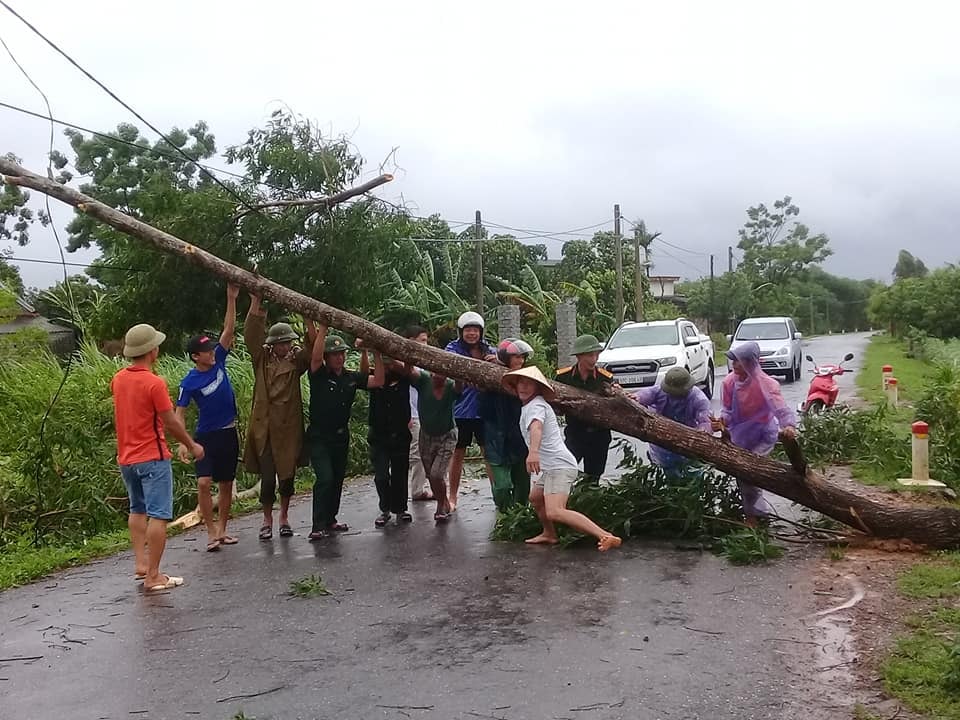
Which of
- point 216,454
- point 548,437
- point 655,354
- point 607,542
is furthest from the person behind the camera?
point 655,354

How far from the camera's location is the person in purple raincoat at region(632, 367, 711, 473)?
7777 mm

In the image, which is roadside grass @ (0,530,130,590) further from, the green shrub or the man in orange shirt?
the green shrub

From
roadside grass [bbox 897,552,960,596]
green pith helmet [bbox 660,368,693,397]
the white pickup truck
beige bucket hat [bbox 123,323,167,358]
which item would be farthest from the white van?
beige bucket hat [bbox 123,323,167,358]

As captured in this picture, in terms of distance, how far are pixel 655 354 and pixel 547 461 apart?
38.0 ft

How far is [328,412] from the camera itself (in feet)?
26.2

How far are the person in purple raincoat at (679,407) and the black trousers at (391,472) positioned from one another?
85.8 inches

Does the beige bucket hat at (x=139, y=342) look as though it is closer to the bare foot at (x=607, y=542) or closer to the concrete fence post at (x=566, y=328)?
the bare foot at (x=607, y=542)

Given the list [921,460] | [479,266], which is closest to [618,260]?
[479,266]

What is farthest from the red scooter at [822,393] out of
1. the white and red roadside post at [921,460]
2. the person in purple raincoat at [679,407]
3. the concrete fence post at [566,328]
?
the concrete fence post at [566,328]

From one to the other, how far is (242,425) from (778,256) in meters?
77.8

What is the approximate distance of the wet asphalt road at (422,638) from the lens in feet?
14.5

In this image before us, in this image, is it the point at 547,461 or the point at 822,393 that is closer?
the point at 547,461

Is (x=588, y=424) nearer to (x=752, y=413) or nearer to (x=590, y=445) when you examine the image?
(x=590, y=445)

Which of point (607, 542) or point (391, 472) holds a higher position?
point (391, 472)
